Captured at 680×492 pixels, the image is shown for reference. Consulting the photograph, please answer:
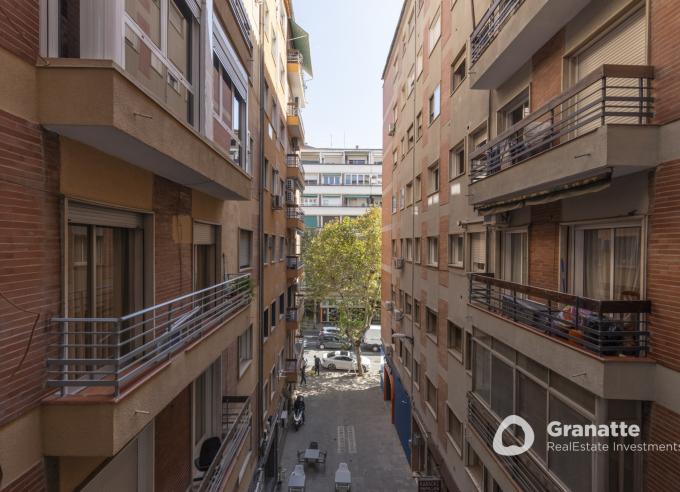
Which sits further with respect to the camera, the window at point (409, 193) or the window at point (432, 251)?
the window at point (409, 193)

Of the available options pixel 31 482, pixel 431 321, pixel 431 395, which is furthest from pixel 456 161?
pixel 31 482

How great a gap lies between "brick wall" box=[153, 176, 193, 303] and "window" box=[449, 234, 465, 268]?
25.5 ft

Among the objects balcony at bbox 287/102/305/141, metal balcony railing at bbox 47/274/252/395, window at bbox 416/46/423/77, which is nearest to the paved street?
metal balcony railing at bbox 47/274/252/395

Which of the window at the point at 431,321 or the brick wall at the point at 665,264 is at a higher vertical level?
the brick wall at the point at 665,264

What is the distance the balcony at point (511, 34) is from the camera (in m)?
5.81

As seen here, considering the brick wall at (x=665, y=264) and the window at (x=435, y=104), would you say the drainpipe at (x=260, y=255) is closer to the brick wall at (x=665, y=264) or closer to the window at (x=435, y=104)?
the window at (x=435, y=104)

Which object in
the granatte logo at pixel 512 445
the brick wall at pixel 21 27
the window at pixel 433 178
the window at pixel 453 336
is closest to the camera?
the brick wall at pixel 21 27

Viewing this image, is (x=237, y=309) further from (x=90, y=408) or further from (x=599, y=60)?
(x=599, y=60)

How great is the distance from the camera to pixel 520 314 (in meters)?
6.35

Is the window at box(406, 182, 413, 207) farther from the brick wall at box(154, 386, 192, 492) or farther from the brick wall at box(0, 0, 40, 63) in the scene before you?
the brick wall at box(0, 0, 40, 63)

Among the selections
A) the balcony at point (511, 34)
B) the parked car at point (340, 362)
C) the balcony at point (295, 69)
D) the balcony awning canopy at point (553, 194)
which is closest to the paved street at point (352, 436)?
the parked car at point (340, 362)

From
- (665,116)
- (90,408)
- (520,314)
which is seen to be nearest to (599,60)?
(665,116)

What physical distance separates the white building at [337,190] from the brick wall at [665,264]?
131ft

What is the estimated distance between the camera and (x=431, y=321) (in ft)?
46.9
